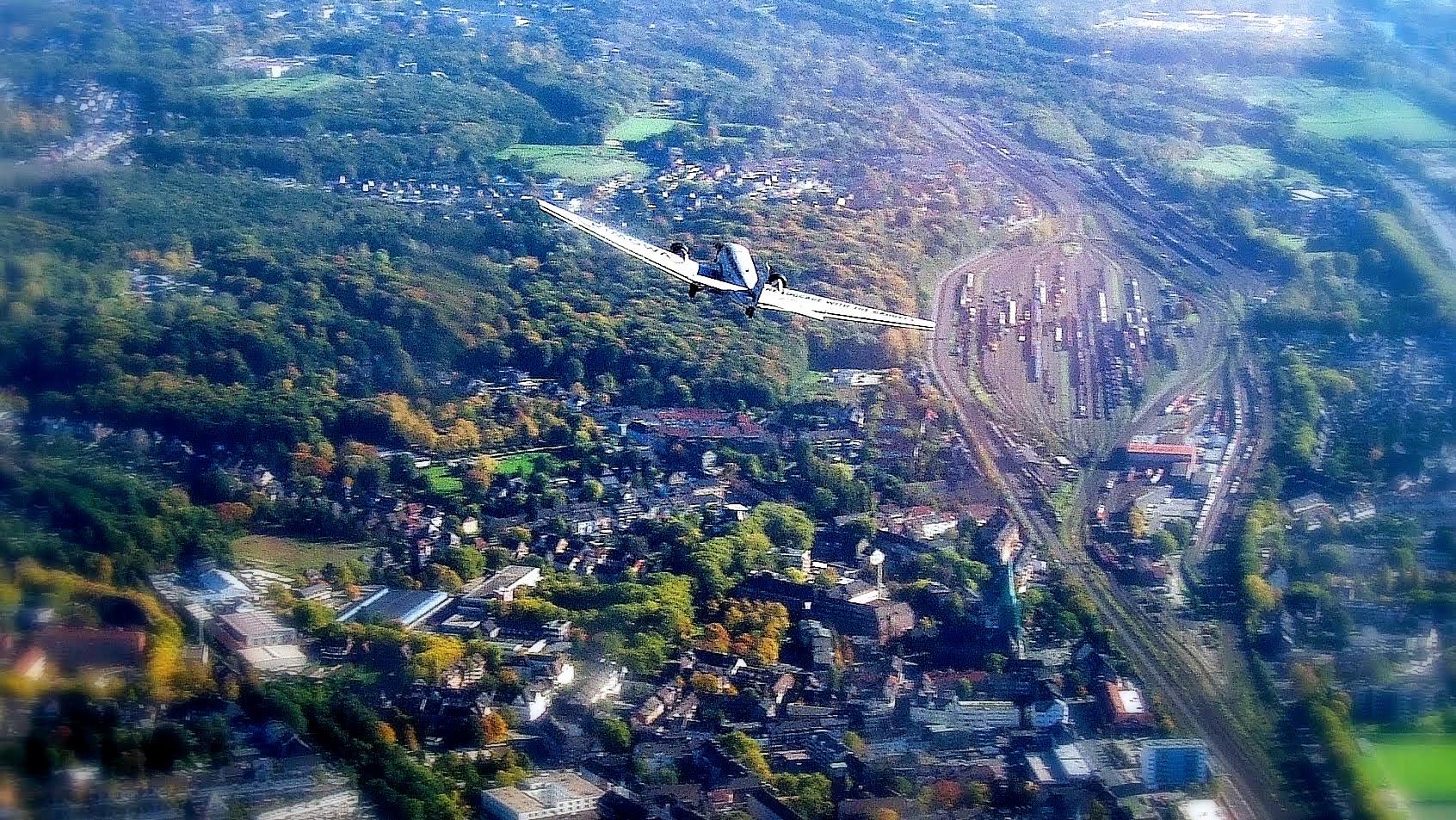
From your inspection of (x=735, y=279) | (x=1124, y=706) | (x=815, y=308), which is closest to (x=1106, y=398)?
(x=815, y=308)

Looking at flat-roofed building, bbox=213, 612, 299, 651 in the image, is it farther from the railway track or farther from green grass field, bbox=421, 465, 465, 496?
the railway track

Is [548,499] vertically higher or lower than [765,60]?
lower

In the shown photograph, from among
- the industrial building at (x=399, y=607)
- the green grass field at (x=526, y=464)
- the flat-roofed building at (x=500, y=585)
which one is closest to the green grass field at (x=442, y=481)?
the green grass field at (x=526, y=464)

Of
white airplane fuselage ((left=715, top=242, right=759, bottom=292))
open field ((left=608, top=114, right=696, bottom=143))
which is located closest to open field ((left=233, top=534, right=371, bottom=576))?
white airplane fuselage ((left=715, top=242, right=759, bottom=292))

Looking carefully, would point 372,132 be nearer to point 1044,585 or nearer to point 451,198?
point 451,198

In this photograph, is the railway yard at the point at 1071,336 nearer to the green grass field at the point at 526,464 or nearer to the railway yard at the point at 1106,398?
the railway yard at the point at 1106,398

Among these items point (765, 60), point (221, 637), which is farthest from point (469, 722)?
point (765, 60)

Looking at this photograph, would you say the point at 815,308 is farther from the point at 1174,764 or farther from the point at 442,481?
the point at 1174,764
